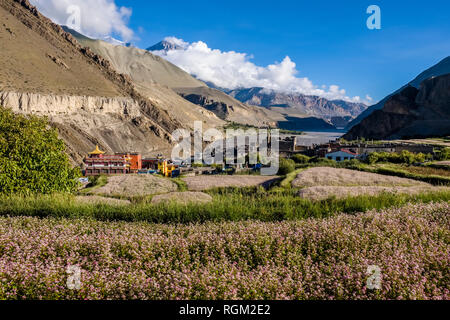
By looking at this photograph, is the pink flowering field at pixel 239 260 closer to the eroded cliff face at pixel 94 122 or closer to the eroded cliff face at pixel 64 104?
the eroded cliff face at pixel 94 122

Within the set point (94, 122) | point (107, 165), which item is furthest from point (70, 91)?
point (107, 165)

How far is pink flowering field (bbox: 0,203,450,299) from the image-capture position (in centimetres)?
401

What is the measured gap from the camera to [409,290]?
3705 millimetres

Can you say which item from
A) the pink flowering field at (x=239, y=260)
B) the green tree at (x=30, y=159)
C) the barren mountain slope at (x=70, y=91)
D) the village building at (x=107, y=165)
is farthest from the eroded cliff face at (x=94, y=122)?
the pink flowering field at (x=239, y=260)

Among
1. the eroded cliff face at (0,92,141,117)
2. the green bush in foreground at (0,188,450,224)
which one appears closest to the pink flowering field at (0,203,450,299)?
the green bush in foreground at (0,188,450,224)

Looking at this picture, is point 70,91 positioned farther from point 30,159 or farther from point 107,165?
point 30,159

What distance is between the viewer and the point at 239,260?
Answer: 5.09 m

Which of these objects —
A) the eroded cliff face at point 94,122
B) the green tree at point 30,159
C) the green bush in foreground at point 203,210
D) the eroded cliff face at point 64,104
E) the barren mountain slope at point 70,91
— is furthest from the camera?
the barren mountain slope at point 70,91

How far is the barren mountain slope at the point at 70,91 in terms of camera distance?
90438 mm

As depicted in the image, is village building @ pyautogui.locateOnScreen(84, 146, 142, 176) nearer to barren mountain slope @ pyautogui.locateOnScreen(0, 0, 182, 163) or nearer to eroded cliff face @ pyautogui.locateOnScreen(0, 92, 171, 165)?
eroded cliff face @ pyautogui.locateOnScreen(0, 92, 171, 165)

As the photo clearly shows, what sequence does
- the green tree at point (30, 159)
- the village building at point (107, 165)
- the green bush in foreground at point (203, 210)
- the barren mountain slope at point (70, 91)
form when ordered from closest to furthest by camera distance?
the green bush in foreground at point (203, 210)
the green tree at point (30, 159)
the village building at point (107, 165)
the barren mountain slope at point (70, 91)

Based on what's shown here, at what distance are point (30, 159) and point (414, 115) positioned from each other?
185526 mm

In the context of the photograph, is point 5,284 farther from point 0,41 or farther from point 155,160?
point 0,41
